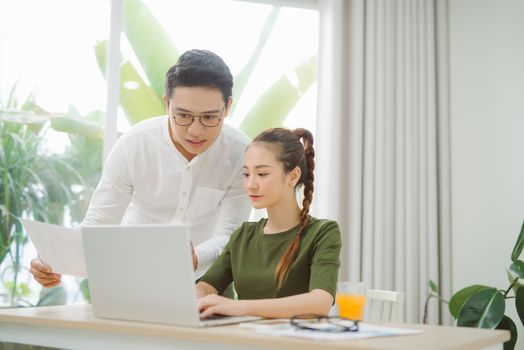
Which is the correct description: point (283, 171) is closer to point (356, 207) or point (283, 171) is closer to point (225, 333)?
point (225, 333)

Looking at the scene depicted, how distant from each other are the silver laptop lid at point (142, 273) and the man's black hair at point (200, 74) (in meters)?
0.75

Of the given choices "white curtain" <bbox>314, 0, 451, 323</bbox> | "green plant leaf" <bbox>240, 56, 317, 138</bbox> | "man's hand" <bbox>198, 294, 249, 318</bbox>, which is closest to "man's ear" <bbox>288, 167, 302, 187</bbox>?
"man's hand" <bbox>198, 294, 249, 318</bbox>

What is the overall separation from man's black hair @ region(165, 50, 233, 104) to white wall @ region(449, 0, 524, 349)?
1.77m

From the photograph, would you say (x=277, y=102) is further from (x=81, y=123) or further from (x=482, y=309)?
(x=482, y=309)

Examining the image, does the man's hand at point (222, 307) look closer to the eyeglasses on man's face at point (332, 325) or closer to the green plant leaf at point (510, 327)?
the eyeglasses on man's face at point (332, 325)

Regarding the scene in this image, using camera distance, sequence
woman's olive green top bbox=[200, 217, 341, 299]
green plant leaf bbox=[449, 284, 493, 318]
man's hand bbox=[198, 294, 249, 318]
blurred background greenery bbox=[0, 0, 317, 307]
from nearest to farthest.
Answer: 1. man's hand bbox=[198, 294, 249, 318]
2. woman's olive green top bbox=[200, 217, 341, 299]
3. green plant leaf bbox=[449, 284, 493, 318]
4. blurred background greenery bbox=[0, 0, 317, 307]

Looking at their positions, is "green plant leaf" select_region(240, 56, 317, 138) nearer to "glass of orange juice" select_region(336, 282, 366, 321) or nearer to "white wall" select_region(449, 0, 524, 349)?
"white wall" select_region(449, 0, 524, 349)

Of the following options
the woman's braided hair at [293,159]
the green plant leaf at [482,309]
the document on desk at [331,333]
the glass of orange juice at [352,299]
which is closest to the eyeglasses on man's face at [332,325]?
the document on desk at [331,333]

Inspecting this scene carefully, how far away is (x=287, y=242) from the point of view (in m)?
1.96

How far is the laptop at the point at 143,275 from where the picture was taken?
1.37m

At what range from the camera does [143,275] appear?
1434 millimetres

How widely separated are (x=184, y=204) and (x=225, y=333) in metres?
1.13

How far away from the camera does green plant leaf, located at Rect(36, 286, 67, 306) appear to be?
135 inches

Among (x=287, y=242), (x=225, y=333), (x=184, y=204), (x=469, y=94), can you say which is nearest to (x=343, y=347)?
(x=225, y=333)
